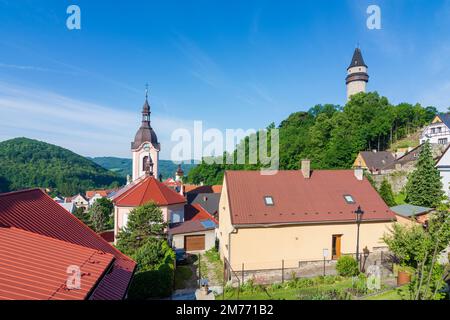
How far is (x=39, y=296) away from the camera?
4.88 m

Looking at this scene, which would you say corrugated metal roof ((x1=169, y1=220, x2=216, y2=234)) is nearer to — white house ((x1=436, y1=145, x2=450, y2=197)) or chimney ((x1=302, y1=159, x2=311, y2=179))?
chimney ((x1=302, y1=159, x2=311, y2=179))

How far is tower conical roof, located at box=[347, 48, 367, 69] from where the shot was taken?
79688 millimetres

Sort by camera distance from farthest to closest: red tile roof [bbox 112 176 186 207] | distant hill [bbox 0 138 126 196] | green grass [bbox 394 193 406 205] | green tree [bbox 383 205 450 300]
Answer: distant hill [bbox 0 138 126 196] → green grass [bbox 394 193 406 205] → red tile roof [bbox 112 176 186 207] → green tree [bbox 383 205 450 300]

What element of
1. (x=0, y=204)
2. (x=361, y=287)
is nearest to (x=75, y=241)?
(x=0, y=204)

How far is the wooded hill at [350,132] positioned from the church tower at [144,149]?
27.6m

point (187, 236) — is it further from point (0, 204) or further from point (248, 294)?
point (0, 204)

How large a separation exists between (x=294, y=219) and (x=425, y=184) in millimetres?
21459

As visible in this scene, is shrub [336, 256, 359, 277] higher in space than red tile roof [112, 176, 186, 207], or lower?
lower

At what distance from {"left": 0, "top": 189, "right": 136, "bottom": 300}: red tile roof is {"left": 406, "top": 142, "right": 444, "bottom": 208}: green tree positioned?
99.8 feet

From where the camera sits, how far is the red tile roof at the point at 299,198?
15.6 metres

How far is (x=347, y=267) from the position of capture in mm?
13938

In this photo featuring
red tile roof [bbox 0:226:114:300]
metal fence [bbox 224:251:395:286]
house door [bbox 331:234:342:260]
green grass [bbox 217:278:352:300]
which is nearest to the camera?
red tile roof [bbox 0:226:114:300]

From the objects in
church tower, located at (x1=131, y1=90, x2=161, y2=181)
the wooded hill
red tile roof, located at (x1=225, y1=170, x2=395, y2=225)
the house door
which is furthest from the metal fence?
the wooded hill

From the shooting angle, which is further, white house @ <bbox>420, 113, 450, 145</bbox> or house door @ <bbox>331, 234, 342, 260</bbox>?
white house @ <bbox>420, 113, 450, 145</bbox>
